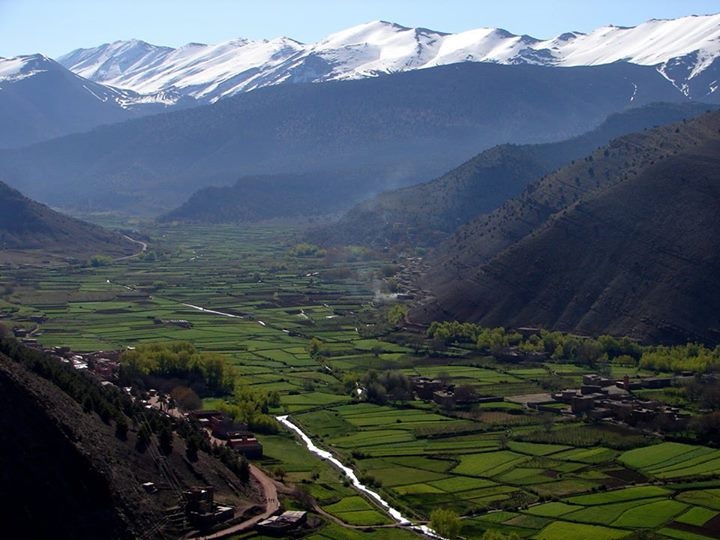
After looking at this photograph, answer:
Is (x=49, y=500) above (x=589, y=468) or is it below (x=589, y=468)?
above

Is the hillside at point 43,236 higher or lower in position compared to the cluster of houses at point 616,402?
higher

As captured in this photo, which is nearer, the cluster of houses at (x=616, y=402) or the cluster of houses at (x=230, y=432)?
the cluster of houses at (x=230, y=432)

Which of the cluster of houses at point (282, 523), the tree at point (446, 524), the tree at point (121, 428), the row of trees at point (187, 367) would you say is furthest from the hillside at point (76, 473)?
the row of trees at point (187, 367)

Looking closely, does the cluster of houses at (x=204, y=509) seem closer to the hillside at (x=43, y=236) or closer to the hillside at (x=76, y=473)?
the hillside at (x=76, y=473)

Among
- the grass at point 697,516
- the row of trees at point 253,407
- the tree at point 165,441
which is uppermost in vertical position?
the tree at point 165,441

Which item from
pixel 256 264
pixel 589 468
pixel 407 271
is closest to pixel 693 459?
pixel 589 468

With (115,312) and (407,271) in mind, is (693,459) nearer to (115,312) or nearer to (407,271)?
(115,312)
